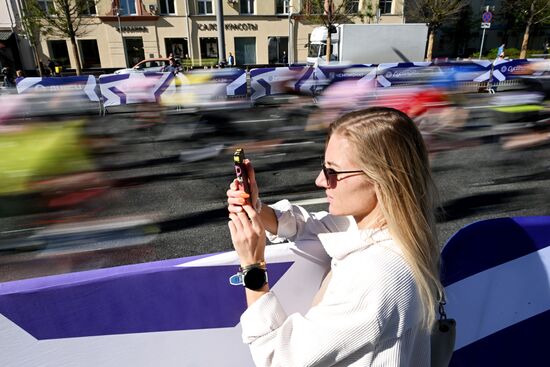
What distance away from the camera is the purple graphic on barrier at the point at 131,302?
144 centimetres

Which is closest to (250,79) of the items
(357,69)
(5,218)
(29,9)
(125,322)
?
(357,69)

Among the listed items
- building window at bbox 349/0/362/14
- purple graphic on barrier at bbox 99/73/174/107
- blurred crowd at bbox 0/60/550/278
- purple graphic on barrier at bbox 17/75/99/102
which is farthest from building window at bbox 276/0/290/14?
purple graphic on barrier at bbox 17/75/99/102

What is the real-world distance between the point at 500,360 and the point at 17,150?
426cm

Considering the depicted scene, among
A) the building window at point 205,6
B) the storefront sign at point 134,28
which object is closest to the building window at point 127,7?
the storefront sign at point 134,28

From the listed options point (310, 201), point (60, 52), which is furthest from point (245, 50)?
point (310, 201)

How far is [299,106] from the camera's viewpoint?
11.8 metres

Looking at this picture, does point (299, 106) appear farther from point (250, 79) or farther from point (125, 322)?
point (125, 322)

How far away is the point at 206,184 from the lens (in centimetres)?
600

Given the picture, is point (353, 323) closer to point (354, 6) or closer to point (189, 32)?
point (189, 32)

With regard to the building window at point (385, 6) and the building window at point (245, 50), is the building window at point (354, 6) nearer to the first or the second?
the building window at point (385, 6)

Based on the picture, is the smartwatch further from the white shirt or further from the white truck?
the white truck

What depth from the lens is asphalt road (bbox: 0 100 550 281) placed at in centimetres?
408

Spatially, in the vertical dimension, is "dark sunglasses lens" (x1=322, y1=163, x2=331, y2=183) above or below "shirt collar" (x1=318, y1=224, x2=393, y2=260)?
above

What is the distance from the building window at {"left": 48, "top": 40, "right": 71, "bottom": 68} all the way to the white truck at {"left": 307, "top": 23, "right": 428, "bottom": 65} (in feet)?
74.0
